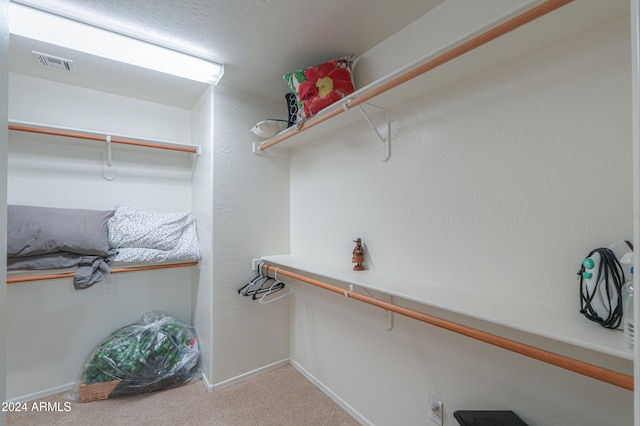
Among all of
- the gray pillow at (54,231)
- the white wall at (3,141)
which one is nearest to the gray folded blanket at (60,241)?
the gray pillow at (54,231)

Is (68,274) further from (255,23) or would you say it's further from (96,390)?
(255,23)

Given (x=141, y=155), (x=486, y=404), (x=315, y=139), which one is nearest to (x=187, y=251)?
(x=141, y=155)

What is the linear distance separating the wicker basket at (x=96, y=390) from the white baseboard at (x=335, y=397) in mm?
1294

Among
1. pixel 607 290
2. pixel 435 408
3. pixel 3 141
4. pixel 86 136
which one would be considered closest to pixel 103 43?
pixel 86 136

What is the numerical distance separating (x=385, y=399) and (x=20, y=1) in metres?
2.70

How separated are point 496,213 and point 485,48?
62 cm

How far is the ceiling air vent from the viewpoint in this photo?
160cm

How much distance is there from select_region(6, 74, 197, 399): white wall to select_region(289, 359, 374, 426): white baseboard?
1163 millimetres

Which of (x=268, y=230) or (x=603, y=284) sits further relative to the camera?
(x=268, y=230)

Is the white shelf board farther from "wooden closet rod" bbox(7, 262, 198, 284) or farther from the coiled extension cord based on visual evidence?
"wooden closet rod" bbox(7, 262, 198, 284)

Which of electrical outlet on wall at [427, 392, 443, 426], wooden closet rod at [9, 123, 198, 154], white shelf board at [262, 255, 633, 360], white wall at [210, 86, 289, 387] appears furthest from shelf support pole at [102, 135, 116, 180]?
electrical outlet on wall at [427, 392, 443, 426]

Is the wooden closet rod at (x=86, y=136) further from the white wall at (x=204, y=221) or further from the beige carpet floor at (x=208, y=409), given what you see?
the beige carpet floor at (x=208, y=409)

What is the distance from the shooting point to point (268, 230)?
224 centimetres

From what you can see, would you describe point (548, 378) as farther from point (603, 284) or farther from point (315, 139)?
point (315, 139)
